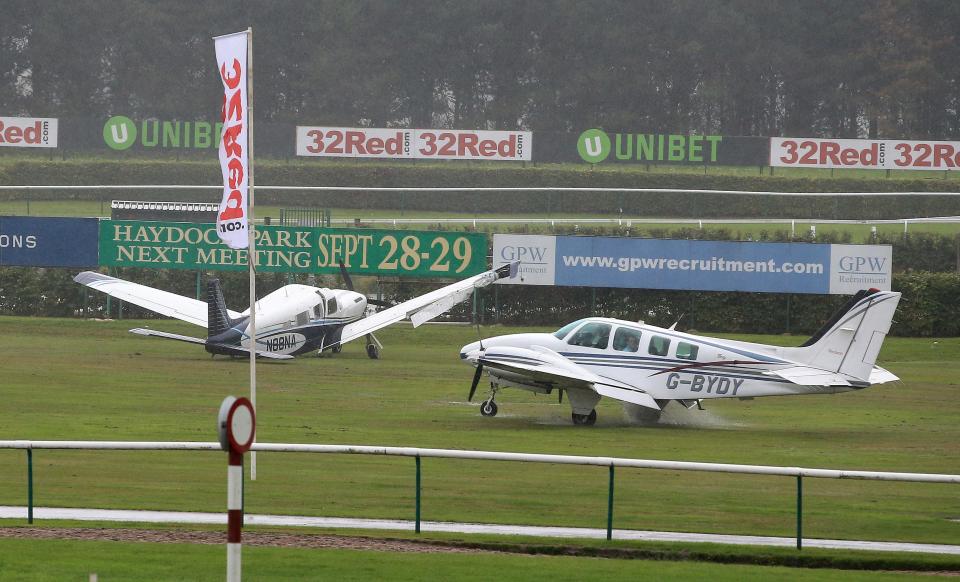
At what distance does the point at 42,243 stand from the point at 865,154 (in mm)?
45717

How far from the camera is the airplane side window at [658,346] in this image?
27.5 m

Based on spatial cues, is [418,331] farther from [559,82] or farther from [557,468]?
[559,82]

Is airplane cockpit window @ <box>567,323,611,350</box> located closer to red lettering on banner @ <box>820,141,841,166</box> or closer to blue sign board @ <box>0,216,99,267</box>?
blue sign board @ <box>0,216,99,267</box>

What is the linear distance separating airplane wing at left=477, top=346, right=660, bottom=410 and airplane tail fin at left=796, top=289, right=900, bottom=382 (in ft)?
10.9

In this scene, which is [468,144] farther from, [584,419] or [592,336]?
[584,419]

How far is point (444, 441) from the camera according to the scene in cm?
2441

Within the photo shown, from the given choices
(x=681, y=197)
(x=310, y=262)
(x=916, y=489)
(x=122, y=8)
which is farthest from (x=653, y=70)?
(x=916, y=489)

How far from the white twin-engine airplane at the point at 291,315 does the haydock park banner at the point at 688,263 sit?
294 inches

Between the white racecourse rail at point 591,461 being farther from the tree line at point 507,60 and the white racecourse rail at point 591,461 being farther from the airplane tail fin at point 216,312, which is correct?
the tree line at point 507,60

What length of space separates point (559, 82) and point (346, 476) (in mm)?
80085

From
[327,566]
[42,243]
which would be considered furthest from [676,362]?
[42,243]

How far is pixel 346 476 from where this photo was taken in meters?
20.7

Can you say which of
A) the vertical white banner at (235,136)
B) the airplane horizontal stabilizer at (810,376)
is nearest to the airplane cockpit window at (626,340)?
the airplane horizontal stabilizer at (810,376)

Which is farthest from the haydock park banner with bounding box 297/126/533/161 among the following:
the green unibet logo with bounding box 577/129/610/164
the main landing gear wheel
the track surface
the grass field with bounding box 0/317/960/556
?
the track surface
